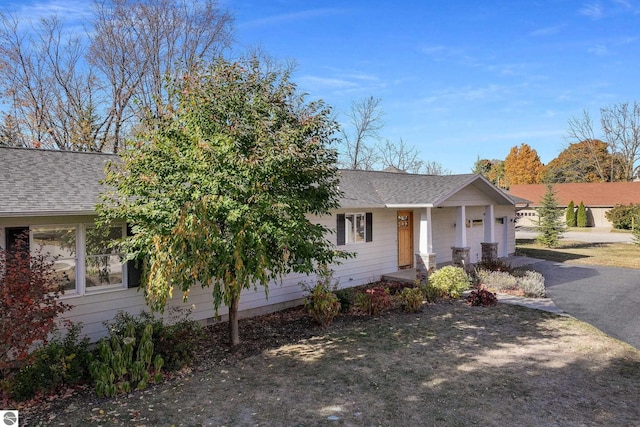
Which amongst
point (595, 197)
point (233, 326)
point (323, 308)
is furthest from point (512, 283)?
point (595, 197)

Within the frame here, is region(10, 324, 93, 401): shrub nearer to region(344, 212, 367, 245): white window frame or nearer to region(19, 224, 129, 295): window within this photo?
region(19, 224, 129, 295): window

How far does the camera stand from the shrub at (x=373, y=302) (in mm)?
9914

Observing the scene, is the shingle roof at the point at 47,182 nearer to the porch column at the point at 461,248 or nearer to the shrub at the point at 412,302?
the shrub at the point at 412,302

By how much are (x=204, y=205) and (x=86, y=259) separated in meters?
3.24

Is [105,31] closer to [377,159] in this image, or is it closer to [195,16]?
[195,16]

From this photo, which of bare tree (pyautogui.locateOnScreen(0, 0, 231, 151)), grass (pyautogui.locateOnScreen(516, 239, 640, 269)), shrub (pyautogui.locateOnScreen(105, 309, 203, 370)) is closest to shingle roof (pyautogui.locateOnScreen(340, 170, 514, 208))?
shrub (pyautogui.locateOnScreen(105, 309, 203, 370))

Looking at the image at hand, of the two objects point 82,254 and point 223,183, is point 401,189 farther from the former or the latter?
point 82,254

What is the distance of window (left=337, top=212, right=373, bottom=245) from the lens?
1216 centimetres

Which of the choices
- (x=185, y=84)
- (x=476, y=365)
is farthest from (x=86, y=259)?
(x=476, y=365)

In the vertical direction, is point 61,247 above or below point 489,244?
above

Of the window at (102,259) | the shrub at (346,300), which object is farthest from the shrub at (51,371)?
Answer: the shrub at (346,300)

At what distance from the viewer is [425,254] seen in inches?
504

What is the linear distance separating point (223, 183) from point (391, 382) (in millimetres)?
4175

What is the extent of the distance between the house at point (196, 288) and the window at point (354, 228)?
33 mm
